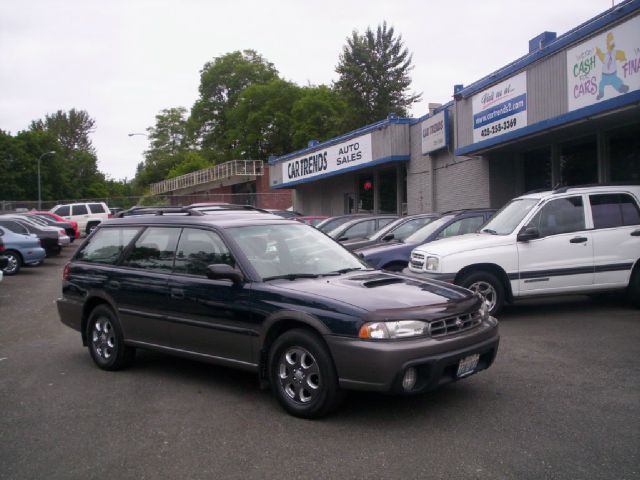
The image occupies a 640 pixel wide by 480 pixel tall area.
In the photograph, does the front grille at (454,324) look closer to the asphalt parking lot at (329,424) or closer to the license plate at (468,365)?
the license plate at (468,365)

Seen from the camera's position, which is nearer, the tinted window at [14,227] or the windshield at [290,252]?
the windshield at [290,252]

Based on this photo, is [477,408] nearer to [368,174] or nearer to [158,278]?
[158,278]

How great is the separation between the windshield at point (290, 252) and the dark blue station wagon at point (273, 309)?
0.02 metres

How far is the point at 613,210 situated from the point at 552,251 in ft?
3.96

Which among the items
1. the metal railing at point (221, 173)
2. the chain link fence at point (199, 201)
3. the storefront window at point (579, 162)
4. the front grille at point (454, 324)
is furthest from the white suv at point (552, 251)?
the metal railing at point (221, 173)

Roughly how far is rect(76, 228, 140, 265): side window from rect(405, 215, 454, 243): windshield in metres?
5.52

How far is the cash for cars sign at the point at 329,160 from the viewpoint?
23.2 metres

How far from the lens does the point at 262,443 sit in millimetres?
4543

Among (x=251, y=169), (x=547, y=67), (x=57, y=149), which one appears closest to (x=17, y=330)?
(x=547, y=67)

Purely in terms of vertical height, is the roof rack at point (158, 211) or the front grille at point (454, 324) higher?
the roof rack at point (158, 211)

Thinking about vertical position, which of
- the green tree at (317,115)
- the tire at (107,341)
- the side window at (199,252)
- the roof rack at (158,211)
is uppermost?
the green tree at (317,115)

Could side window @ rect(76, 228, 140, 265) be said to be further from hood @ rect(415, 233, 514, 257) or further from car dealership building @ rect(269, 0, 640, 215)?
car dealership building @ rect(269, 0, 640, 215)

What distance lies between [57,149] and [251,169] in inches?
1384

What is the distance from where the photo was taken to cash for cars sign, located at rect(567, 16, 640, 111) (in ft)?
34.0
